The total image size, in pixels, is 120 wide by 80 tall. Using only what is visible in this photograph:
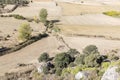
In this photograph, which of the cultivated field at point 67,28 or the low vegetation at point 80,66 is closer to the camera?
the low vegetation at point 80,66

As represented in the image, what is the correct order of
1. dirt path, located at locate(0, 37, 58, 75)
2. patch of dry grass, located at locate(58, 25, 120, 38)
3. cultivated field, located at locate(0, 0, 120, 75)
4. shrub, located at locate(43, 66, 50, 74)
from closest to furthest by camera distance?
shrub, located at locate(43, 66, 50, 74), dirt path, located at locate(0, 37, 58, 75), cultivated field, located at locate(0, 0, 120, 75), patch of dry grass, located at locate(58, 25, 120, 38)

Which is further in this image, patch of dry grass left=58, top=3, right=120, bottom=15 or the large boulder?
patch of dry grass left=58, top=3, right=120, bottom=15

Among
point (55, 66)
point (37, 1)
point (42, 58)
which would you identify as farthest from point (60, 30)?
point (37, 1)

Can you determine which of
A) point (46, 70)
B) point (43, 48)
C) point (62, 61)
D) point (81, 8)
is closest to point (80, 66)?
point (62, 61)

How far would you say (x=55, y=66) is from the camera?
1993 inches

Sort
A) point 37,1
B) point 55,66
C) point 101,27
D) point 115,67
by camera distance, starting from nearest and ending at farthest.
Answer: point 115,67
point 55,66
point 101,27
point 37,1

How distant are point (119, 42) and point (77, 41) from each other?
36.0 ft

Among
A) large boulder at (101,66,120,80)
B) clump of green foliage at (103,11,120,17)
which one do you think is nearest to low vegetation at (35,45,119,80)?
large boulder at (101,66,120,80)

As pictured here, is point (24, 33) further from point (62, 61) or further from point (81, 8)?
point (81, 8)

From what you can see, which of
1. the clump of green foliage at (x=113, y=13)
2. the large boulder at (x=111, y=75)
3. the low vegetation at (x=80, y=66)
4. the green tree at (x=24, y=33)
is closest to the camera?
the large boulder at (x=111, y=75)

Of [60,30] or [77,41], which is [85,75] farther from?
[60,30]

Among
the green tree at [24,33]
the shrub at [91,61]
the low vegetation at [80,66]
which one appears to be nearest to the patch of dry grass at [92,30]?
the green tree at [24,33]

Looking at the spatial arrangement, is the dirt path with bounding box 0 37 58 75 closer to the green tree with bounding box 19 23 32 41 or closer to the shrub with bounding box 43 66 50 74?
the green tree with bounding box 19 23 32 41

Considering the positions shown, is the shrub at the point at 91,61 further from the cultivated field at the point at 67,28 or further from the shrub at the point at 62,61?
the cultivated field at the point at 67,28
